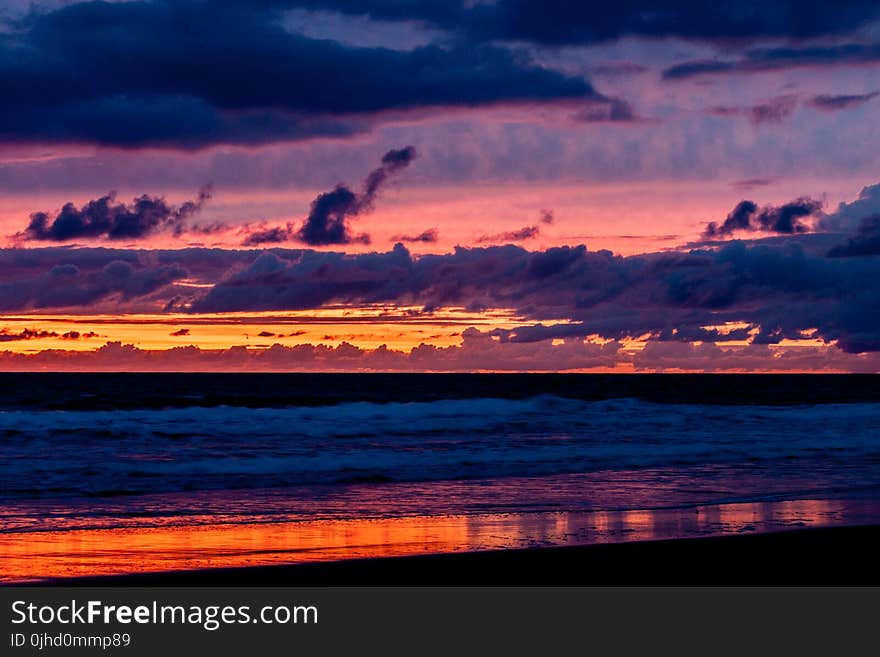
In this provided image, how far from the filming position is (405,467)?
1000 inches

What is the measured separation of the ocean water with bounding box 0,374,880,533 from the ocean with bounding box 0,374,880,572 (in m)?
0.05

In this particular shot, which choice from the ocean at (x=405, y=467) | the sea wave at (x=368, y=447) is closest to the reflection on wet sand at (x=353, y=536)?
the ocean at (x=405, y=467)

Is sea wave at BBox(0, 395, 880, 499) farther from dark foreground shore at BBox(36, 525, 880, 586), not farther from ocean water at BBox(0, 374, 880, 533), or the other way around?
dark foreground shore at BBox(36, 525, 880, 586)

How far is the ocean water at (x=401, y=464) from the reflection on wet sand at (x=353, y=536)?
2.70 ft

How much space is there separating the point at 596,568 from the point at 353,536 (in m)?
3.65

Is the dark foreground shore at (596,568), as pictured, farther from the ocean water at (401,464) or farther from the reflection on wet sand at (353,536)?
the ocean water at (401,464)

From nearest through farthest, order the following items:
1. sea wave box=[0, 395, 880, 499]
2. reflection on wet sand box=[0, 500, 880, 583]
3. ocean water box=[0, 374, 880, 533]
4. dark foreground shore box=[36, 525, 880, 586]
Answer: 1. dark foreground shore box=[36, 525, 880, 586]
2. reflection on wet sand box=[0, 500, 880, 583]
3. ocean water box=[0, 374, 880, 533]
4. sea wave box=[0, 395, 880, 499]

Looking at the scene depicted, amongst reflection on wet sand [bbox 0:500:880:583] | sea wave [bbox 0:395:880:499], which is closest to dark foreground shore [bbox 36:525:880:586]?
reflection on wet sand [bbox 0:500:880:583]

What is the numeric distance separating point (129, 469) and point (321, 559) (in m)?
11.9

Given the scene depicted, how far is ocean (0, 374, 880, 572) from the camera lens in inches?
685

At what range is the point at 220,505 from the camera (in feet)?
59.3

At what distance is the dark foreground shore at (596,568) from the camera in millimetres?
11711

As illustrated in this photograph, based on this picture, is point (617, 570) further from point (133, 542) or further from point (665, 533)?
point (133, 542)

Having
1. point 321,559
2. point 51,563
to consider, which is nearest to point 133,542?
point 51,563
